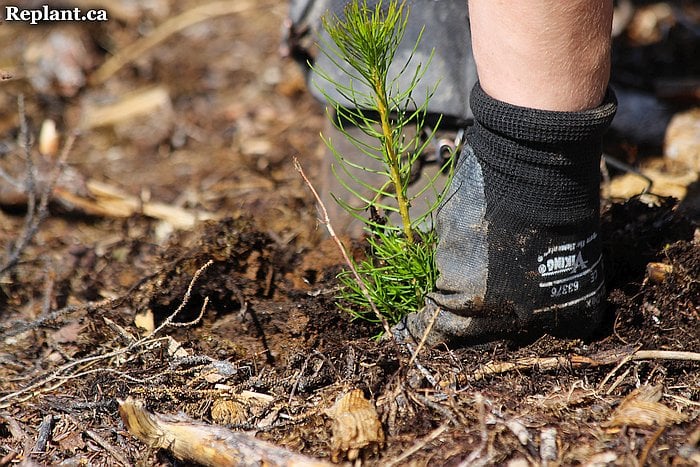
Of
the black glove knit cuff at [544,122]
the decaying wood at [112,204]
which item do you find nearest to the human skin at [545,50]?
the black glove knit cuff at [544,122]

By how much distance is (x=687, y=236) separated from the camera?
2.00 m

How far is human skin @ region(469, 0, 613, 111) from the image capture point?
1541 mm

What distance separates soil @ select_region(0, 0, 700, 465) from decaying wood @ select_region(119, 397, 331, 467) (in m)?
0.05

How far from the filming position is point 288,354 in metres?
1.84

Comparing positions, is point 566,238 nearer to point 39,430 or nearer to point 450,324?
point 450,324

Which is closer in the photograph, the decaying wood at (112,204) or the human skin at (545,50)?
the human skin at (545,50)

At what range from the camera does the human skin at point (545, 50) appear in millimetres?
1541

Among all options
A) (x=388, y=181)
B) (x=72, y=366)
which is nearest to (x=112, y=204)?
(x=72, y=366)

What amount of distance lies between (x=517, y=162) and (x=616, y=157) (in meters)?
1.48

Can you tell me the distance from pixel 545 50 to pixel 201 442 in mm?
1097

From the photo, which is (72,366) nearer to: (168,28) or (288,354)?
(288,354)

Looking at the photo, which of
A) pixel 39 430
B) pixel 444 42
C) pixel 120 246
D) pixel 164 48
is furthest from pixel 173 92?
pixel 39 430

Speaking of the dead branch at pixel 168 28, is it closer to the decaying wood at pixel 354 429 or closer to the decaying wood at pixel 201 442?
the decaying wood at pixel 201 442

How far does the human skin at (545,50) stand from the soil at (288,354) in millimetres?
563
